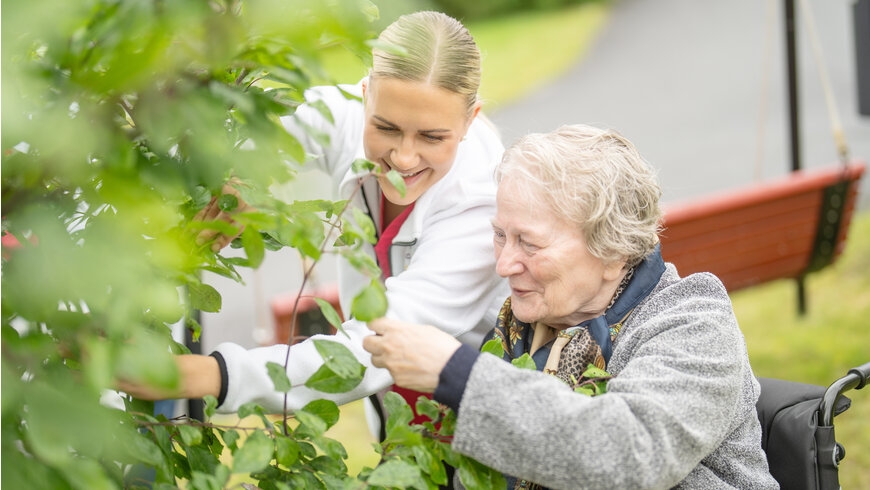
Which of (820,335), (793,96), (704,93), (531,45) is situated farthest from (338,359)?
(531,45)

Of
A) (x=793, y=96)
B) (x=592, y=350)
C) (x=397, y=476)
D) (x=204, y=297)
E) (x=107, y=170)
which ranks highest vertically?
(x=107, y=170)

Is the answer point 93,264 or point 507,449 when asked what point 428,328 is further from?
Answer: point 93,264

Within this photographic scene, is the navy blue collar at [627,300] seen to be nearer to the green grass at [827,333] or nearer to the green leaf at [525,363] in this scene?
the green leaf at [525,363]

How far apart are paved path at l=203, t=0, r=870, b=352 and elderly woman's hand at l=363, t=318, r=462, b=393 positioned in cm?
407

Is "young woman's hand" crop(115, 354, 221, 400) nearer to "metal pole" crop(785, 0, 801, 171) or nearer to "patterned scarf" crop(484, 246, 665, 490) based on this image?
"patterned scarf" crop(484, 246, 665, 490)

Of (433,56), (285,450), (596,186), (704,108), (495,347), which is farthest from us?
(704,108)

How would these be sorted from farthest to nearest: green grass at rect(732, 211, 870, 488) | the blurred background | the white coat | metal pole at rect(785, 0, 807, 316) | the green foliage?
metal pole at rect(785, 0, 807, 316)
the blurred background
green grass at rect(732, 211, 870, 488)
the white coat
the green foliage

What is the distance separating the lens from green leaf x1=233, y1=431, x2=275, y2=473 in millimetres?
1272

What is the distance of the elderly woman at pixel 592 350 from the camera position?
1.47m

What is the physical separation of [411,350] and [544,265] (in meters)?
0.37

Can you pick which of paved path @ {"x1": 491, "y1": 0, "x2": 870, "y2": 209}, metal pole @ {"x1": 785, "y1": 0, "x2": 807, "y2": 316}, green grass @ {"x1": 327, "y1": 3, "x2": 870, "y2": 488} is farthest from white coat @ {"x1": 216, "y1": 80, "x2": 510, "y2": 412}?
paved path @ {"x1": 491, "y1": 0, "x2": 870, "y2": 209}

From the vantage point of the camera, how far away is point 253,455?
1.29m

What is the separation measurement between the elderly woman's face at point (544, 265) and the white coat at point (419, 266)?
156 millimetres

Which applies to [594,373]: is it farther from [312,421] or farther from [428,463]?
[312,421]
